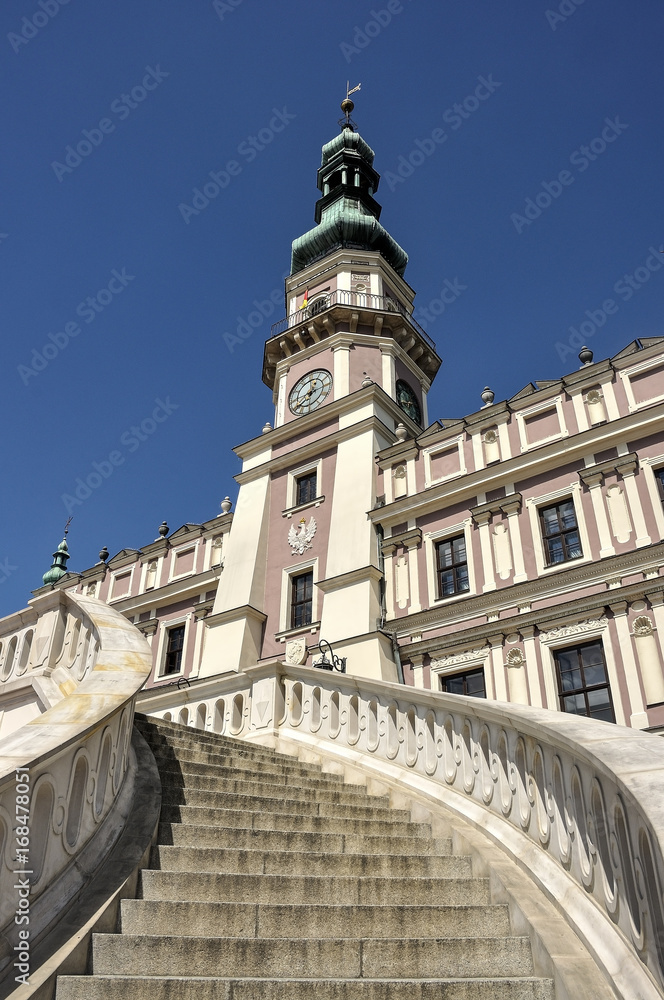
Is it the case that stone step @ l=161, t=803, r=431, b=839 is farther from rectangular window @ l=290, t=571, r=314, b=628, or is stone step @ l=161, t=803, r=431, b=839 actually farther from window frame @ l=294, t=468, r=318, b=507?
window frame @ l=294, t=468, r=318, b=507

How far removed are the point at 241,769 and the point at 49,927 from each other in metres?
3.69

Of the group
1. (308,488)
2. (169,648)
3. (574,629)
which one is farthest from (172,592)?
(574,629)

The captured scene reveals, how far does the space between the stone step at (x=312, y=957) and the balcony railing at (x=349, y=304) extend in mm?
25481

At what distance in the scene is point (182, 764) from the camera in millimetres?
7555

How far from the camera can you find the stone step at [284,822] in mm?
6305

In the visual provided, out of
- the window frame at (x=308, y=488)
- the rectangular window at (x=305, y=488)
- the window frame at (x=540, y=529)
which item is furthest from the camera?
the rectangular window at (x=305, y=488)

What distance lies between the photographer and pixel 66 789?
193 inches

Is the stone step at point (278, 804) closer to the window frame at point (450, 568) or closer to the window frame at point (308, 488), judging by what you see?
the window frame at point (450, 568)

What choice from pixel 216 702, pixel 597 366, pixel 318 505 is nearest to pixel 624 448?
pixel 597 366

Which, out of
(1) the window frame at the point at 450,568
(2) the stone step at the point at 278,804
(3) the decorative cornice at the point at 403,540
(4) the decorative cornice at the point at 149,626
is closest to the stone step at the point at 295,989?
(2) the stone step at the point at 278,804

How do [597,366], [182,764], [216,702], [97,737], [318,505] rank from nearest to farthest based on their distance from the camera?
1. [97,737]
2. [182,764]
3. [216,702]
4. [597,366]
5. [318,505]

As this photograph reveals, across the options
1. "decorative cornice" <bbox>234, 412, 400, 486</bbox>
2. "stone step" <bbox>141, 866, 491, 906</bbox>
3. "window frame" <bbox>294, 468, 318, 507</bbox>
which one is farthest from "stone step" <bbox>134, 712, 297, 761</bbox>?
"decorative cornice" <bbox>234, 412, 400, 486</bbox>

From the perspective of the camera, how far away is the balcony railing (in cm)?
2878

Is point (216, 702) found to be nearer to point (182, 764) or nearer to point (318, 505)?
point (182, 764)
